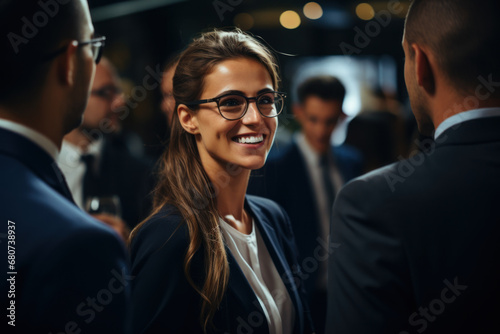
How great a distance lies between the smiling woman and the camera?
1357 millimetres

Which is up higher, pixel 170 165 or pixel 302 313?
pixel 170 165

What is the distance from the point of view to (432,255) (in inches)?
47.2

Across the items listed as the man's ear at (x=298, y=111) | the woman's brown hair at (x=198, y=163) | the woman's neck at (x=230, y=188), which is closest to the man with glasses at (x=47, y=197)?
the woman's brown hair at (x=198, y=163)

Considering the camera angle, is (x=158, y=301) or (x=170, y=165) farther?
(x=170, y=165)

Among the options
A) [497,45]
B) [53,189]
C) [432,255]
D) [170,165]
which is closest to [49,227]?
[53,189]

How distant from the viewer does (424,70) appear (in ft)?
4.29

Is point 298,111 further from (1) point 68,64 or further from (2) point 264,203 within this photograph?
(1) point 68,64

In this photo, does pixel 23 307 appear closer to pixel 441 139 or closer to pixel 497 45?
pixel 441 139

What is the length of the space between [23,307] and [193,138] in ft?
2.50

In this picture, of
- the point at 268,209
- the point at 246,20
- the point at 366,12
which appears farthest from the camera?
the point at 366,12

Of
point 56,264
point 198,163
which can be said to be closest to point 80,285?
point 56,264

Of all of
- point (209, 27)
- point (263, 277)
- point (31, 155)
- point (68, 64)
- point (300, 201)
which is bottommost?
point (263, 277)

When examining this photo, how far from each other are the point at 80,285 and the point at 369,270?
2.13 feet

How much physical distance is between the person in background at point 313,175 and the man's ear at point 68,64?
76 cm
